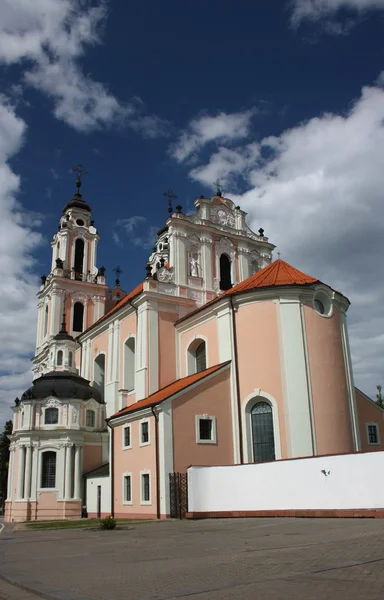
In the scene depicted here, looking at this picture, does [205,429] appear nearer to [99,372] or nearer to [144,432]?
[144,432]

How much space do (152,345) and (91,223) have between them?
2376cm

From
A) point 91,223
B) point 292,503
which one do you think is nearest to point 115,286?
point 91,223

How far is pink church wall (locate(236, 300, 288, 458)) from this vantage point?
2650cm

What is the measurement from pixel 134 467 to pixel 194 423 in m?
4.27

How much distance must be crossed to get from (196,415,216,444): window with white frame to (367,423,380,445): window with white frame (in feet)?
30.3

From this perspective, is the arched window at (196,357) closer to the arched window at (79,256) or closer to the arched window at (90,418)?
the arched window at (90,418)

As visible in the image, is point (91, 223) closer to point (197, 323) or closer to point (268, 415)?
point (197, 323)

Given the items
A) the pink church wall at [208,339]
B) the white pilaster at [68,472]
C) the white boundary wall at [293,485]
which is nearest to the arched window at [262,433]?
the pink church wall at [208,339]

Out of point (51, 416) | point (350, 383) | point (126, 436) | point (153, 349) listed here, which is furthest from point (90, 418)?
point (350, 383)

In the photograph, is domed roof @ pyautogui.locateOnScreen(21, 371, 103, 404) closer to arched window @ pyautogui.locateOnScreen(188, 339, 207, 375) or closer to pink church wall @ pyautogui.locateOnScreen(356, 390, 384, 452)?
arched window @ pyautogui.locateOnScreen(188, 339, 207, 375)

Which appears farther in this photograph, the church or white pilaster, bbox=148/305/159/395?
white pilaster, bbox=148/305/159/395

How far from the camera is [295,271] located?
101 feet

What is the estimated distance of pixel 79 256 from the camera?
5103cm

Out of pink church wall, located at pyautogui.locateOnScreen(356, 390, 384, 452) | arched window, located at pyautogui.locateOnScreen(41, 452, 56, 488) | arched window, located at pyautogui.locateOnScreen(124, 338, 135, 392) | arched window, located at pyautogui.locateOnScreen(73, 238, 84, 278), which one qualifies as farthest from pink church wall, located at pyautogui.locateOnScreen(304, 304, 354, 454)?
arched window, located at pyautogui.locateOnScreen(73, 238, 84, 278)
